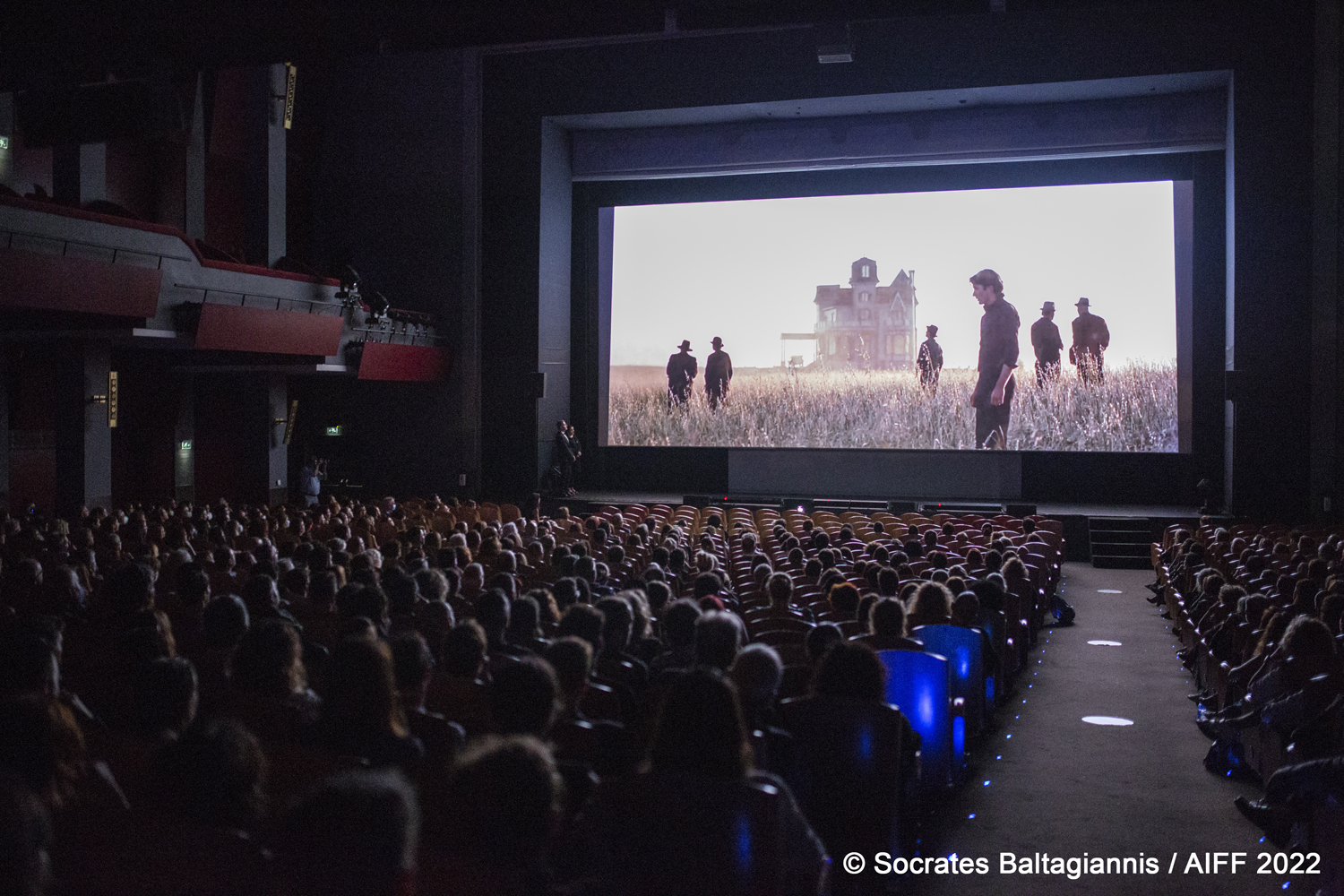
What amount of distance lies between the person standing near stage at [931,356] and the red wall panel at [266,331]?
8.61 metres

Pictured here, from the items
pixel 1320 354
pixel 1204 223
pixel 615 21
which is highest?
pixel 1204 223

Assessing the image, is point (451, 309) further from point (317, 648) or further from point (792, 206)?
point (317, 648)

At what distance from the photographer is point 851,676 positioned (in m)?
3.33

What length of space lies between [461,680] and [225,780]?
1.43 m

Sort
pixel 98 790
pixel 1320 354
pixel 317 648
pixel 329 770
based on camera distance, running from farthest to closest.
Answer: pixel 1320 354 < pixel 317 648 < pixel 329 770 < pixel 98 790

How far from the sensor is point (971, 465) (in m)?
16.9

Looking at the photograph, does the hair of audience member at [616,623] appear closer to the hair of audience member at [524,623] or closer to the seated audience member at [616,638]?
the seated audience member at [616,638]

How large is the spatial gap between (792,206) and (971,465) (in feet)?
17.1

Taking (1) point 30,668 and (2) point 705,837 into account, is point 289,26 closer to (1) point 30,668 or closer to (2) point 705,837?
(1) point 30,668

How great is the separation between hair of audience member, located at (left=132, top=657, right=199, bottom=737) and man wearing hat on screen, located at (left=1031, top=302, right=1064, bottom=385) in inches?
621

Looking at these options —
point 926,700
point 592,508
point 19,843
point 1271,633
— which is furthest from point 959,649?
point 592,508

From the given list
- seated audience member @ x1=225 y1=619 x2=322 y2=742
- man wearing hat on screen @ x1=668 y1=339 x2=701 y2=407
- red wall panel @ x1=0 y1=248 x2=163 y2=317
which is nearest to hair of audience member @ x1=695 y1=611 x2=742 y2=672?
seated audience member @ x1=225 y1=619 x2=322 y2=742

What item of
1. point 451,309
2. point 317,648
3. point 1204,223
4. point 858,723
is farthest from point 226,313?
point 1204,223

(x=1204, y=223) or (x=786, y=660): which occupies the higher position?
(x=1204, y=223)
